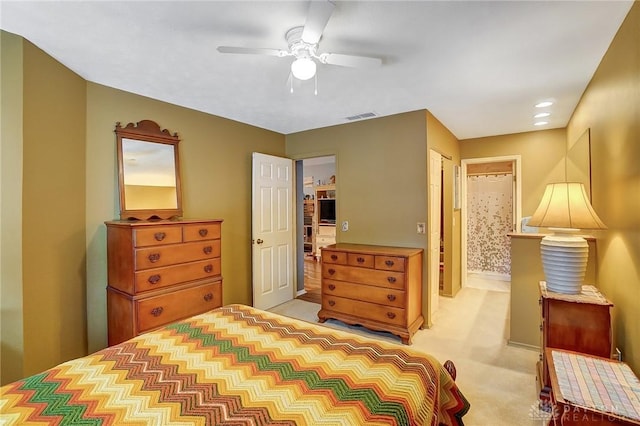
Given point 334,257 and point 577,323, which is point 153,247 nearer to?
point 334,257

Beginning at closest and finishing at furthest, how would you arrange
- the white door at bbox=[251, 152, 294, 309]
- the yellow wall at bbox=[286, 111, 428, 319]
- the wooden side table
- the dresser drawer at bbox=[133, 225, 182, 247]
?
the wooden side table, the dresser drawer at bbox=[133, 225, 182, 247], the yellow wall at bbox=[286, 111, 428, 319], the white door at bbox=[251, 152, 294, 309]

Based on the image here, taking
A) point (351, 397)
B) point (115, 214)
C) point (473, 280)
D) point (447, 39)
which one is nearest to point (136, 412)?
point (351, 397)

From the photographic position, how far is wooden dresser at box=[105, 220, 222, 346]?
2.38 metres

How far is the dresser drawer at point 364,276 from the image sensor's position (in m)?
3.10

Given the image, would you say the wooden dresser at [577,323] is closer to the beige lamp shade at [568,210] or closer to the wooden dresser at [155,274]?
the beige lamp shade at [568,210]

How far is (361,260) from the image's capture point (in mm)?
3311

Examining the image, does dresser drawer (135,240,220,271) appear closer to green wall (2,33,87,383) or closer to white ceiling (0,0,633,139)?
green wall (2,33,87,383)

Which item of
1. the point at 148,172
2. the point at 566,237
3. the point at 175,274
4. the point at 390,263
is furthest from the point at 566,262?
the point at 148,172

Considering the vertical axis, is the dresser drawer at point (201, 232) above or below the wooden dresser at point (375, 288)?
above

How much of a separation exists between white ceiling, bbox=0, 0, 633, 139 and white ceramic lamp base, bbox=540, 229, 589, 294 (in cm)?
136

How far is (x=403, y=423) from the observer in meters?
1.01

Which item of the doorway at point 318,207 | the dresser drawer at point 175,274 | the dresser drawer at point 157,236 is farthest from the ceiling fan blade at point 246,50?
the doorway at point 318,207

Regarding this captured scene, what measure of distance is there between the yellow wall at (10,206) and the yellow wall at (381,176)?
119 inches

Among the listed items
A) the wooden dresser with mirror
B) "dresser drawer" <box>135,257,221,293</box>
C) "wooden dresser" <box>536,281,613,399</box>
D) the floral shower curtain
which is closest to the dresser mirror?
the wooden dresser with mirror
